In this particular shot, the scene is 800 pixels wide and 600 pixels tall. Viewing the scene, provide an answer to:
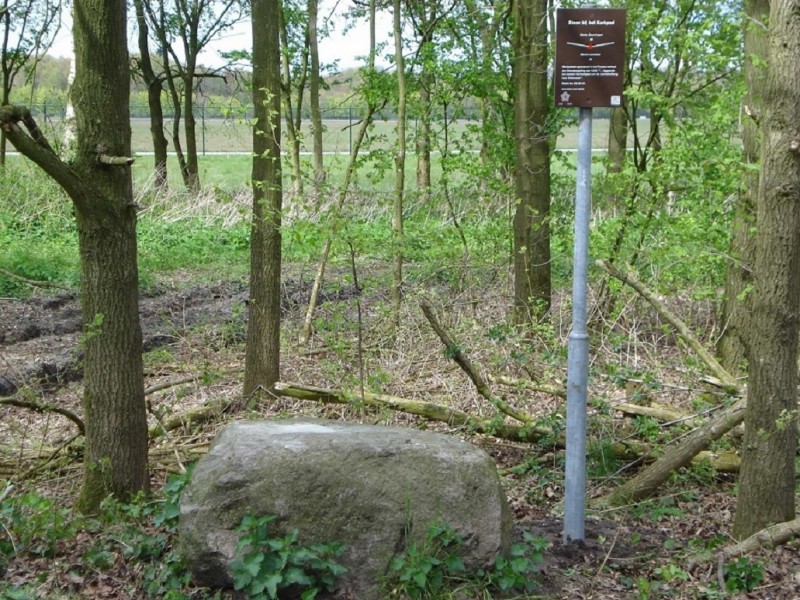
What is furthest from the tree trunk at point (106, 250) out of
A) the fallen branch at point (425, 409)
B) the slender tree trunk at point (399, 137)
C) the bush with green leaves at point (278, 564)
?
the slender tree trunk at point (399, 137)

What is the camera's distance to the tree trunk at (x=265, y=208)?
867 cm

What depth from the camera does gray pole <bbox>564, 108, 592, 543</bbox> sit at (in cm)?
523

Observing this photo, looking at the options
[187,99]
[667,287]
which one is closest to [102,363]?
[667,287]

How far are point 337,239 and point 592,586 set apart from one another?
4159mm

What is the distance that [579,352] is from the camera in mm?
5355

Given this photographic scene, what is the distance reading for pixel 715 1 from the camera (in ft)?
35.0

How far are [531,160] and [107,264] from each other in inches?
241

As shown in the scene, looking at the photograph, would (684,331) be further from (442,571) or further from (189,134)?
(189,134)

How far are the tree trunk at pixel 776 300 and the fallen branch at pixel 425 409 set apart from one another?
2.14m

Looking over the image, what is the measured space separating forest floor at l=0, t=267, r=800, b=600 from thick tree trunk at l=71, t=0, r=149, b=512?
0.73 m

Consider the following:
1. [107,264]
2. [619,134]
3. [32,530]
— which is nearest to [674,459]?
[107,264]

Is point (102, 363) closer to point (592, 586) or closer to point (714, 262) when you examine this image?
point (592, 586)

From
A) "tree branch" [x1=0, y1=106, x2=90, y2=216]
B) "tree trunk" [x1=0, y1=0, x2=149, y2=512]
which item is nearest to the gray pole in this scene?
"tree trunk" [x1=0, y1=0, x2=149, y2=512]

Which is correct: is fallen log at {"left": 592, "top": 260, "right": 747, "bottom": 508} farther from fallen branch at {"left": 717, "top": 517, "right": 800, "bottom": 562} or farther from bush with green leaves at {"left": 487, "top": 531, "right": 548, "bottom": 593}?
bush with green leaves at {"left": 487, "top": 531, "right": 548, "bottom": 593}
